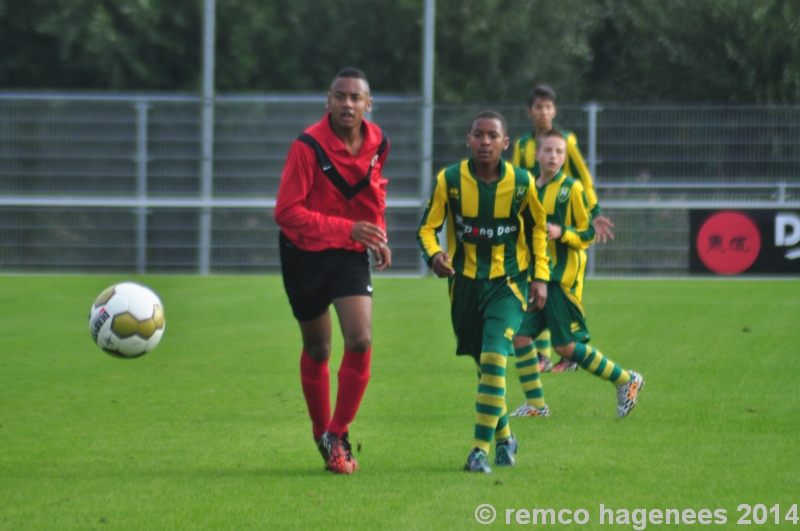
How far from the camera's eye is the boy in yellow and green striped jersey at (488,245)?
561 cm

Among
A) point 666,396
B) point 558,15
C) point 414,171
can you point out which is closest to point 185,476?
point 666,396

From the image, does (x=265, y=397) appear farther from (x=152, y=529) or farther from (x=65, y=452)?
(x=152, y=529)

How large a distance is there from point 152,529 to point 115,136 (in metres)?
14.6

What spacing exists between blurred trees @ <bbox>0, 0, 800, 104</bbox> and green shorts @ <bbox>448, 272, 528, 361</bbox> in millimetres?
22366

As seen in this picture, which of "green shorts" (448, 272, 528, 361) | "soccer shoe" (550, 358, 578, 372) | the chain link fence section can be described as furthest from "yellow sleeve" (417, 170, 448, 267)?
the chain link fence section

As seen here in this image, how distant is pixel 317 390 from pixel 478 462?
875mm

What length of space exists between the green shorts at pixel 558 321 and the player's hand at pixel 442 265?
5.72 feet

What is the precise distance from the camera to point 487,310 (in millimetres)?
5664

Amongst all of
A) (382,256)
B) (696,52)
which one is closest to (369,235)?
(382,256)

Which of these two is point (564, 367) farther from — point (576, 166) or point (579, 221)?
point (579, 221)

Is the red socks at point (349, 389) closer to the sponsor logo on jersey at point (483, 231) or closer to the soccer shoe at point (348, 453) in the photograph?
the soccer shoe at point (348, 453)

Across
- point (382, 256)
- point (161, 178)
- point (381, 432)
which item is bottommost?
point (381, 432)

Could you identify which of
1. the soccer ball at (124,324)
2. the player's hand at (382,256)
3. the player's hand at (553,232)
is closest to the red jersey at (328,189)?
the player's hand at (382,256)

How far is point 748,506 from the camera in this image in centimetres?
475
